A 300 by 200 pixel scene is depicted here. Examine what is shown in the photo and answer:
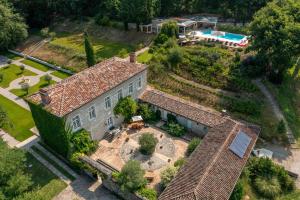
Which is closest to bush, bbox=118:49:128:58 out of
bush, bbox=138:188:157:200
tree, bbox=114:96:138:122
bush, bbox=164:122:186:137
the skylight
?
tree, bbox=114:96:138:122

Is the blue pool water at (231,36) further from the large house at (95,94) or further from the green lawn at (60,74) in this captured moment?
the green lawn at (60,74)

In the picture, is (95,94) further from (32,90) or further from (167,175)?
(32,90)

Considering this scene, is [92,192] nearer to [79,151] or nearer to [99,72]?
[79,151]

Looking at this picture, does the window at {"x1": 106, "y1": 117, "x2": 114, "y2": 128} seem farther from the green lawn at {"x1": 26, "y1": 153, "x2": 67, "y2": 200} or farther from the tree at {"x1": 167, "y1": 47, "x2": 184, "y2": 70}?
the tree at {"x1": 167, "y1": 47, "x2": 184, "y2": 70}

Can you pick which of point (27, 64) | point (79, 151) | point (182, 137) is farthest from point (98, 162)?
point (27, 64)

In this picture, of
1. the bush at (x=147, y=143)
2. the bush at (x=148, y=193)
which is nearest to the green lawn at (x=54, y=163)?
the bush at (x=147, y=143)

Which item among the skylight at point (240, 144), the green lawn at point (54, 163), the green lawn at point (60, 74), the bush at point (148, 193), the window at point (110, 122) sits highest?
the skylight at point (240, 144)
